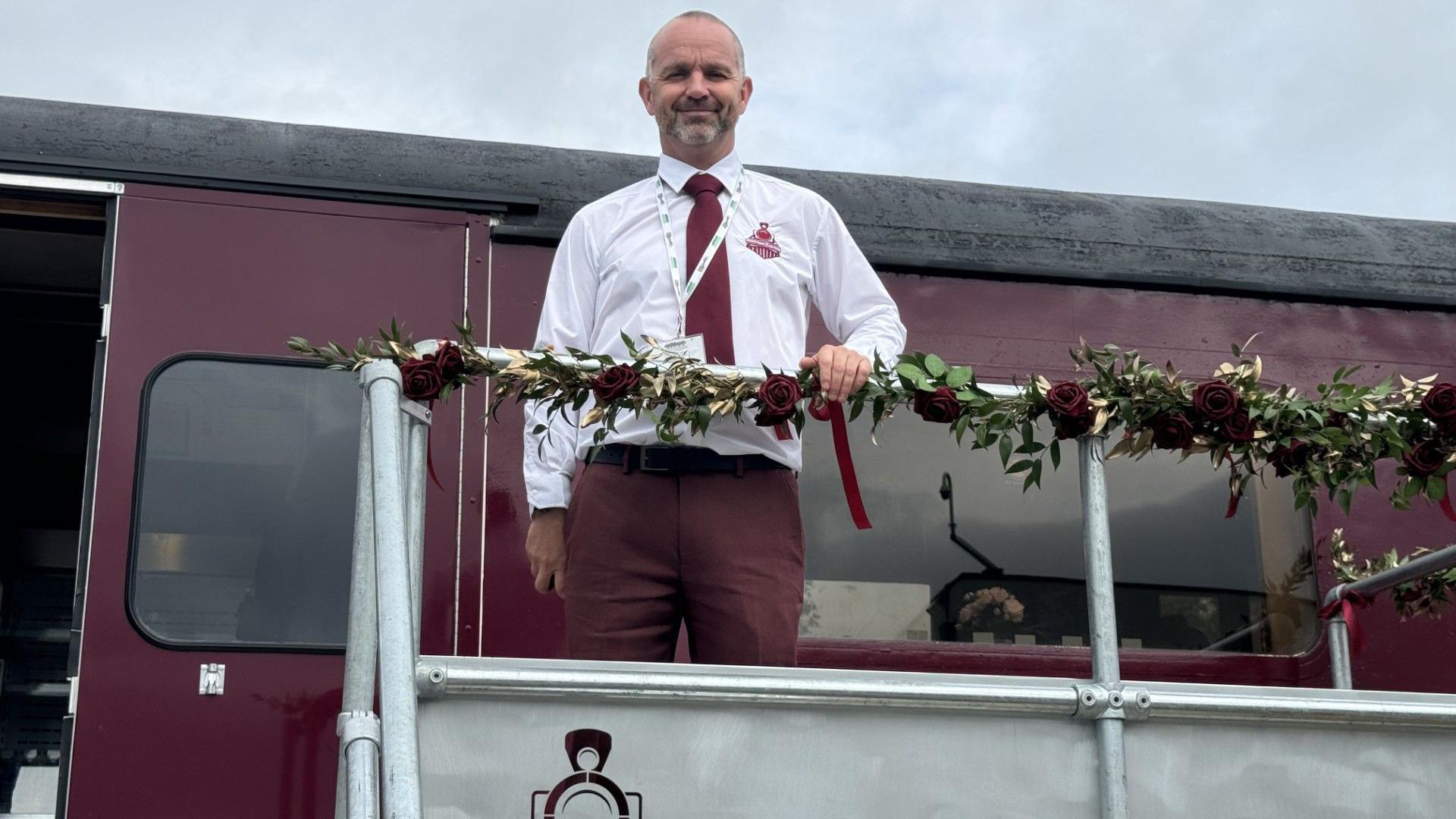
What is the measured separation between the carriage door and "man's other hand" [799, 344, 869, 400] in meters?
1.59

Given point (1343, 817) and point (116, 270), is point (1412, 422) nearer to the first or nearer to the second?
point (1343, 817)

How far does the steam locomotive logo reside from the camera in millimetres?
2436

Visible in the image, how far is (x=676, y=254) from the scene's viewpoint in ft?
10.3

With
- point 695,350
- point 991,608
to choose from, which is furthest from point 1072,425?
point 991,608

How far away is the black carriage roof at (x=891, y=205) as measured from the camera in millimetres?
4176

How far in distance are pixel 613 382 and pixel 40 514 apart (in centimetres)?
495

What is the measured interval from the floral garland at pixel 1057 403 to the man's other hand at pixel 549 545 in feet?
0.84

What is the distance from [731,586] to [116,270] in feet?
→ 6.85

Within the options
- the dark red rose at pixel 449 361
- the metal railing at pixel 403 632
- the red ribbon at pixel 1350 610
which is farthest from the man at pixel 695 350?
the red ribbon at pixel 1350 610

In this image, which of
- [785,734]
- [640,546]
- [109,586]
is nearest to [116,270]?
[109,586]


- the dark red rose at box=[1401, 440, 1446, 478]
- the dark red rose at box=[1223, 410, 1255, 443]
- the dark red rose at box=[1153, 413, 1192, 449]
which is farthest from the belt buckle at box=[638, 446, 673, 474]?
the dark red rose at box=[1401, 440, 1446, 478]

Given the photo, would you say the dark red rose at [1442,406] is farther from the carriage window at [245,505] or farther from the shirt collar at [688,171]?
the carriage window at [245,505]

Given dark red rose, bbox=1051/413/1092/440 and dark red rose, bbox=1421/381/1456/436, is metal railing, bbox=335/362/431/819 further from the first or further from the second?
dark red rose, bbox=1421/381/1456/436

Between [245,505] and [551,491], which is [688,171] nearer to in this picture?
[551,491]
